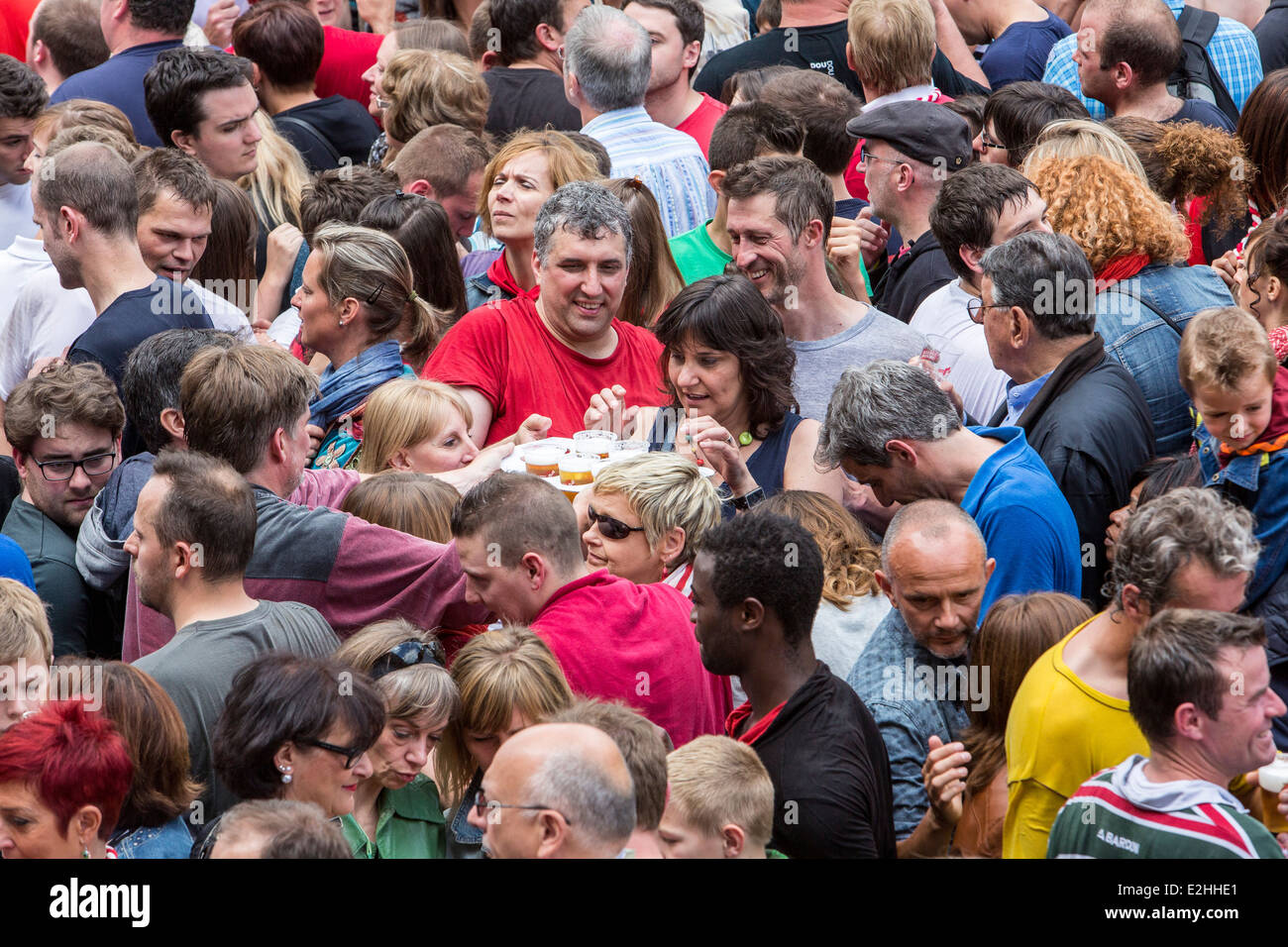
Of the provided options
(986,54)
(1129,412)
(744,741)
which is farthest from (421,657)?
(986,54)

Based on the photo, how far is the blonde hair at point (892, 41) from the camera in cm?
680

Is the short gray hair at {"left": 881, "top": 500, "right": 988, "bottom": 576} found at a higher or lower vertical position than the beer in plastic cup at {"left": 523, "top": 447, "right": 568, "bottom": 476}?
higher

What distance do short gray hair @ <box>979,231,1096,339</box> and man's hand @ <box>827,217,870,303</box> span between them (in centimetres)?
133

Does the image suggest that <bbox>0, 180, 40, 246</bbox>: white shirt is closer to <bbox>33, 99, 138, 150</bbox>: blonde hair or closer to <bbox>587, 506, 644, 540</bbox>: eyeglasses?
<bbox>33, 99, 138, 150</bbox>: blonde hair

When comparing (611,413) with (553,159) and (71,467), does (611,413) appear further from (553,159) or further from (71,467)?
(71,467)

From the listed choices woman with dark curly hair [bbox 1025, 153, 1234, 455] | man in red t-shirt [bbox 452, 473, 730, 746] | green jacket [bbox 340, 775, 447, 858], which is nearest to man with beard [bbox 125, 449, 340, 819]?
green jacket [bbox 340, 775, 447, 858]

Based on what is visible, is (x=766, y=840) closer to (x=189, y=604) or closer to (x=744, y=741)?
(x=744, y=741)

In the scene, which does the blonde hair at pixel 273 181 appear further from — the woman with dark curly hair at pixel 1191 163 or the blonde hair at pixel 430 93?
the woman with dark curly hair at pixel 1191 163

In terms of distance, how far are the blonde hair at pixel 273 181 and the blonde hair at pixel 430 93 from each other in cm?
57

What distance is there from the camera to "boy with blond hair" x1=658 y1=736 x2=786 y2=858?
328 cm

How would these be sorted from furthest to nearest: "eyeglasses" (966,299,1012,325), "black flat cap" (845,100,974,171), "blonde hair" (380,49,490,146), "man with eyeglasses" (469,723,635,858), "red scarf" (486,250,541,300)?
1. "blonde hair" (380,49,490,146)
2. "red scarf" (486,250,541,300)
3. "black flat cap" (845,100,974,171)
4. "eyeglasses" (966,299,1012,325)
5. "man with eyeglasses" (469,723,635,858)

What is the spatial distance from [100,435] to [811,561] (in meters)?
2.15

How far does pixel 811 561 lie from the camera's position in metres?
3.82

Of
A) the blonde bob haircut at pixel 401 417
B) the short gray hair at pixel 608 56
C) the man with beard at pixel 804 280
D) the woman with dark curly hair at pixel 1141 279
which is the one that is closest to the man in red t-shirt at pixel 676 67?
the short gray hair at pixel 608 56
